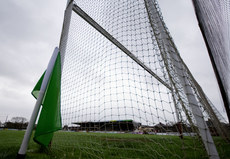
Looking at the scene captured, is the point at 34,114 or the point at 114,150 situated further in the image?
the point at 114,150

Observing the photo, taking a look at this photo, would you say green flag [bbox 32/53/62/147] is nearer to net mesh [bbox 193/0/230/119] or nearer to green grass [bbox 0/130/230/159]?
green grass [bbox 0/130/230/159]

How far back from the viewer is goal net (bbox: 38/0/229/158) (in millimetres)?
1076

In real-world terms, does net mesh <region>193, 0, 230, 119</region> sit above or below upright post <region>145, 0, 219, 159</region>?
above

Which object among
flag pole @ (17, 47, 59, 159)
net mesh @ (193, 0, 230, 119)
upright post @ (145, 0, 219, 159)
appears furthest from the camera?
net mesh @ (193, 0, 230, 119)

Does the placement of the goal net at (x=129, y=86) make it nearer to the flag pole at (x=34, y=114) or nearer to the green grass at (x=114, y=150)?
the green grass at (x=114, y=150)

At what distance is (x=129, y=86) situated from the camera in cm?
165

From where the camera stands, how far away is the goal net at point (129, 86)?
1.08m

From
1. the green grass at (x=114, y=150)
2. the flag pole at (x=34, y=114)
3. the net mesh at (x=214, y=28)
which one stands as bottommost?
the green grass at (x=114, y=150)

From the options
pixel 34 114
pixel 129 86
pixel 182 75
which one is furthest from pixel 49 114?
pixel 182 75

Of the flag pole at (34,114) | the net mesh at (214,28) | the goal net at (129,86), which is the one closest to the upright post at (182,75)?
the goal net at (129,86)

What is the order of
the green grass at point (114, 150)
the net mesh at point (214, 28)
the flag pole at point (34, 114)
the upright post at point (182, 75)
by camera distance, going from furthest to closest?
the net mesh at point (214, 28) < the green grass at point (114, 150) < the flag pole at point (34, 114) < the upright post at point (182, 75)

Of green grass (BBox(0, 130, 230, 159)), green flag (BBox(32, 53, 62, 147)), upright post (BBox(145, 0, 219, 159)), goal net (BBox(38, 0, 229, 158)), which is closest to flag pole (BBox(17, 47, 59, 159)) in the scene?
green flag (BBox(32, 53, 62, 147))

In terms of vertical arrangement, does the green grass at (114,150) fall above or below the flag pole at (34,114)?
below

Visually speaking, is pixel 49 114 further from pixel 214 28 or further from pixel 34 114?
pixel 214 28
